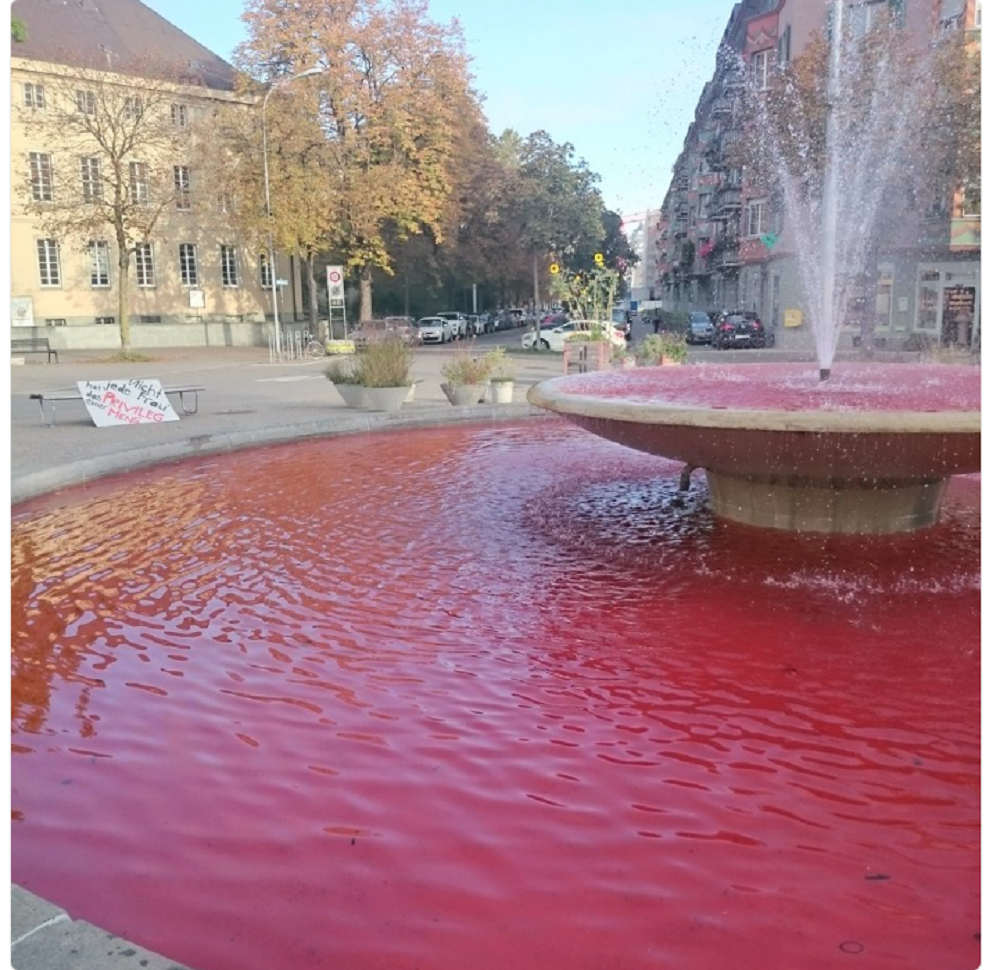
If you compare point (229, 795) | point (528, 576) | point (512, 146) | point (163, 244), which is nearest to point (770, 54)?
point (512, 146)

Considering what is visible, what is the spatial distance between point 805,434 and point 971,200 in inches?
1140

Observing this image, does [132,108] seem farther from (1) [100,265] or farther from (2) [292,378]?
(2) [292,378]

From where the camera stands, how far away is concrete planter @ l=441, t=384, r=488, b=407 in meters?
15.6

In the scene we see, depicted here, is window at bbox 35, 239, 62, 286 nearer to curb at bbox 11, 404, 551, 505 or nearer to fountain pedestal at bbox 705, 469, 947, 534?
curb at bbox 11, 404, 551, 505

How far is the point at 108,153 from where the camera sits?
112ft

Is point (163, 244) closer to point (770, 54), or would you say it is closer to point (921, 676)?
point (770, 54)

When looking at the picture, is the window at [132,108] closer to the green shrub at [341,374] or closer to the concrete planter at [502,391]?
the green shrub at [341,374]

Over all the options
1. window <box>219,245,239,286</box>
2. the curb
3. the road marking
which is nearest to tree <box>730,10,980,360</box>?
the road marking

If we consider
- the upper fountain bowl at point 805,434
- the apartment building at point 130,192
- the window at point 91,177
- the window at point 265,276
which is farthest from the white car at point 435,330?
the upper fountain bowl at point 805,434

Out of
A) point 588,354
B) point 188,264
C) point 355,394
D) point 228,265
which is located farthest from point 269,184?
point 355,394

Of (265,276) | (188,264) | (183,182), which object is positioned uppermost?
(183,182)

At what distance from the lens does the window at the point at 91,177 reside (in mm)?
37156

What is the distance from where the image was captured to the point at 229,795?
12.2 feet

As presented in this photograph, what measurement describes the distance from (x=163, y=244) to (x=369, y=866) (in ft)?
161
